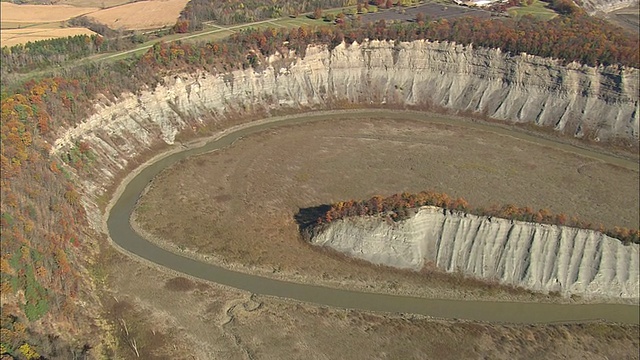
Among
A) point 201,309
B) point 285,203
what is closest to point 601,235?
point 285,203

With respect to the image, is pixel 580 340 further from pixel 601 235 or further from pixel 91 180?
pixel 91 180

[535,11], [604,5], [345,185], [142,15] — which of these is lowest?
[345,185]

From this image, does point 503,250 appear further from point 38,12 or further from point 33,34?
point 38,12

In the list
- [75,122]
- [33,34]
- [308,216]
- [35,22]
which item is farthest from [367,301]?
[35,22]

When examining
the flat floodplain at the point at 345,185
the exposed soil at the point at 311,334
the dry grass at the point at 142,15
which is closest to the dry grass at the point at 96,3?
the dry grass at the point at 142,15

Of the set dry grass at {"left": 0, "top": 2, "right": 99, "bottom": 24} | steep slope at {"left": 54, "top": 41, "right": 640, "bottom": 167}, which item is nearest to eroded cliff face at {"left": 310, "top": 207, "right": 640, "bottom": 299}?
steep slope at {"left": 54, "top": 41, "right": 640, "bottom": 167}

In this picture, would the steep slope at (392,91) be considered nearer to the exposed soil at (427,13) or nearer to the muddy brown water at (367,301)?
the muddy brown water at (367,301)

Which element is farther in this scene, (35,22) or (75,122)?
(35,22)
